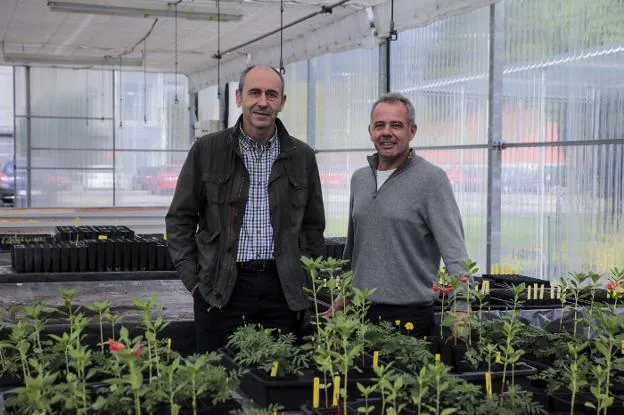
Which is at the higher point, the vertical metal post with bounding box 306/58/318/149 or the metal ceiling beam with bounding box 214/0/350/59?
the metal ceiling beam with bounding box 214/0/350/59

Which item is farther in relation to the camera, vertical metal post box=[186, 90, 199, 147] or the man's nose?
vertical metal post box=[186, 90, 199, 147]

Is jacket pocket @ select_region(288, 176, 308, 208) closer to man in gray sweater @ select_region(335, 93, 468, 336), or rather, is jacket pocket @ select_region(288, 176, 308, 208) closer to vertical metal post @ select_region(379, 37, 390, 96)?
man in gray sweater @ select_region(335, 93, 468, 336)

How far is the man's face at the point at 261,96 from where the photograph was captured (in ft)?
8.24

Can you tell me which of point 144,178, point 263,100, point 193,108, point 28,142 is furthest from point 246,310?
point 193,108

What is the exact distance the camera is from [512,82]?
6633 millimetres

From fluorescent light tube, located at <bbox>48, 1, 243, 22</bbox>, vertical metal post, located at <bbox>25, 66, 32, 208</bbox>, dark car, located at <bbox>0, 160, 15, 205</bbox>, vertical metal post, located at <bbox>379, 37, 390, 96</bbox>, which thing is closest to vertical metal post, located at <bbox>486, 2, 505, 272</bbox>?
vertical metal post, located at <bbox>379, 37, 390, 96</bbox>

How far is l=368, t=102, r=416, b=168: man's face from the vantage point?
104 inches

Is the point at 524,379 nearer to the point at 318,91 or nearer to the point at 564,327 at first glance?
the point at 564,327

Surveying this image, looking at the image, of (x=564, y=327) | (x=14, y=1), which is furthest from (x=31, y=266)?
(x=14, y=1)

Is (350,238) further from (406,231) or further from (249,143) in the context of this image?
(249,143)

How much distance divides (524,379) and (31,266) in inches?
158

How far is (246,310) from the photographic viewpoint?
8.59ft

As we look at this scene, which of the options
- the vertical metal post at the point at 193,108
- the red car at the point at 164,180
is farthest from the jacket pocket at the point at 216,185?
the vertical metal post at the point at 193,108

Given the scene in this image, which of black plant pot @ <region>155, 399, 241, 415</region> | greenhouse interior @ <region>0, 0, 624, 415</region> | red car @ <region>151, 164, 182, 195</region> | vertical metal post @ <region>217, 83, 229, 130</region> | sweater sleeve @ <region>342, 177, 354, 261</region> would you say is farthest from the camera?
red car @ <region>151, 164, 182, 195</region>
